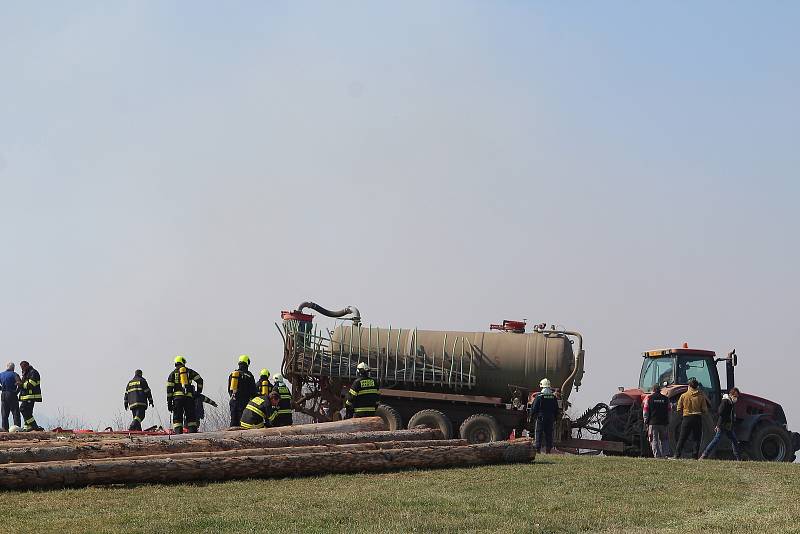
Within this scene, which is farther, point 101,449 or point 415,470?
point 415,470

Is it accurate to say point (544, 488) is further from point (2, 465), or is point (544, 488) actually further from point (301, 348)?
point (301, 348)

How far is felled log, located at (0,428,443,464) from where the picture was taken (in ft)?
51.5

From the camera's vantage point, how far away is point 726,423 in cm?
2352

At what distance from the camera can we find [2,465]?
15008mm

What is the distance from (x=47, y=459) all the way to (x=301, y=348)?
520 inches

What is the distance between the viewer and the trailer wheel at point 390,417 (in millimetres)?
27375

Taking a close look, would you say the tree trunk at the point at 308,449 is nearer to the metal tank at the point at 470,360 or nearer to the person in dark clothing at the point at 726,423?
the person in dark clothing at the point at 726,423

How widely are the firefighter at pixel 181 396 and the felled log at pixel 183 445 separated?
241 inches

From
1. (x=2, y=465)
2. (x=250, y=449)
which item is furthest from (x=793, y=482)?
(x=2, y=465)

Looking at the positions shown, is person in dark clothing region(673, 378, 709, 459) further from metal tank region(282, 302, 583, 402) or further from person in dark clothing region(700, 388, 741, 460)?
metal tank region(282, 302, 583, 402)

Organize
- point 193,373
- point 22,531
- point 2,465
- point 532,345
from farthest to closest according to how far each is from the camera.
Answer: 1. point 532,345
2. point 193,373
3. point 2,465
4. point 22,531

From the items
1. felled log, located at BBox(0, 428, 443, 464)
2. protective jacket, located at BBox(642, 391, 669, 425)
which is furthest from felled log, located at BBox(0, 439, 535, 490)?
protective jacket, located at BBox(642, 391, 669, 425)

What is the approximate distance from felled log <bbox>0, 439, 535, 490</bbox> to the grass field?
0.30m

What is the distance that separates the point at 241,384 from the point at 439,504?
40.1 ft
